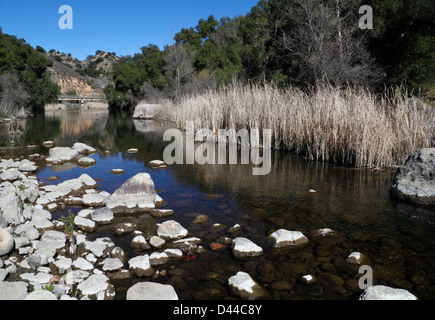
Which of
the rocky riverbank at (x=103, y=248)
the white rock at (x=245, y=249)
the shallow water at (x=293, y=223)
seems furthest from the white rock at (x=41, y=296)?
the white rock at (x=245, y=249)

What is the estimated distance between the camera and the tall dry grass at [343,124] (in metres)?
7.66

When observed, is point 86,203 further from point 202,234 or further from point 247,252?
point 247,252

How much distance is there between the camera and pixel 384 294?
2.81 metres

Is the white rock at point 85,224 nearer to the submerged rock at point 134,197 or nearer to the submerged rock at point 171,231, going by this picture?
the submerged rock at point 134,197

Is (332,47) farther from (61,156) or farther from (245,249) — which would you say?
(245,249)

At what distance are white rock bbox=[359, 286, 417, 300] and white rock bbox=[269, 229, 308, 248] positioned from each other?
1.30m

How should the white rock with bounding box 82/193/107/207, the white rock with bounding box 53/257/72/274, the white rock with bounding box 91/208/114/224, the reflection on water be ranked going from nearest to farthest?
1. the white rock with bounding box 53/257/72/274
2. the white rock with bounding box 91/208/114/224
3. the white rock with bounding box 82/193/107/207
4. the reflection on water

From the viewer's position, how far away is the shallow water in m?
3.32

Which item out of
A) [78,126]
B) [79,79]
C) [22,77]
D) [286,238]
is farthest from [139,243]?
[79,79]

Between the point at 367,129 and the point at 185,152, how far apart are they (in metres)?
6.09

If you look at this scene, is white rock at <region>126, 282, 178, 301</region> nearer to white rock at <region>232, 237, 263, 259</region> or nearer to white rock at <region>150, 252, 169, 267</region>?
white rock at <region>150, 252, 169, 267</region>

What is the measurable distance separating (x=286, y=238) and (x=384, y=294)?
4.89 ft

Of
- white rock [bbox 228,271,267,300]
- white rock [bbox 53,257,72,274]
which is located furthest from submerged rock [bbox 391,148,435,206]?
white rock [bbox 53,257,72,274]
